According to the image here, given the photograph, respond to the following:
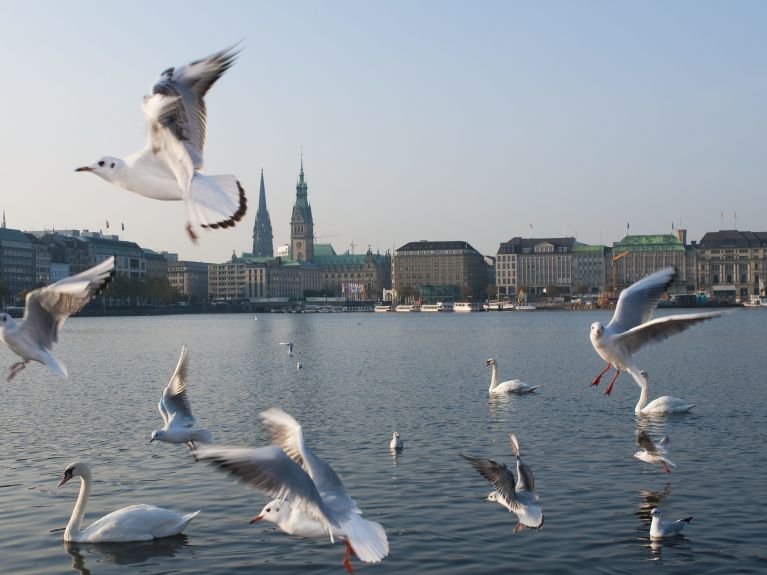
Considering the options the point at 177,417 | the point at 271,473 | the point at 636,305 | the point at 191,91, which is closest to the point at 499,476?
the point at 636,305

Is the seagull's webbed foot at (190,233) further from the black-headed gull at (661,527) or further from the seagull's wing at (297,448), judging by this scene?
the black-headed gull at (661,527)

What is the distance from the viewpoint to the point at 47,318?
493cm

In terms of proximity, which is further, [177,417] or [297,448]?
[177,417]

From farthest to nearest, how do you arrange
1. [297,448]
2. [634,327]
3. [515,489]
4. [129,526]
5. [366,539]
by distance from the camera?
[129,526] < [515,489] < [634,327] < [297,448] < [366,539]

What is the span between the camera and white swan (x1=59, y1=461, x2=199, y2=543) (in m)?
16.8

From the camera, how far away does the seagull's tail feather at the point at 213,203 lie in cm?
358

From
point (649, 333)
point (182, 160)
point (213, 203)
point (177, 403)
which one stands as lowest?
point (177, 403)

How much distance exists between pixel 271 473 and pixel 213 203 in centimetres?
286

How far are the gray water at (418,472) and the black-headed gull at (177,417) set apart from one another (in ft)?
10.3

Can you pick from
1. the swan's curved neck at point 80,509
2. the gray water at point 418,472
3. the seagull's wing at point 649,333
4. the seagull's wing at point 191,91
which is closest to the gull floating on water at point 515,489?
the seagull's wing at point 649,333

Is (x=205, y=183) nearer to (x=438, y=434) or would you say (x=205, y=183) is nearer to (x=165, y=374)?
(x=438, y=434)

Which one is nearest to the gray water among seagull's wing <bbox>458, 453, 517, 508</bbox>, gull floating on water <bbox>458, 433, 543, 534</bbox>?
gull floating on water <bbox>458, 433, 543, 534</bbox>

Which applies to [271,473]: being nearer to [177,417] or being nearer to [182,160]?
[182,160]

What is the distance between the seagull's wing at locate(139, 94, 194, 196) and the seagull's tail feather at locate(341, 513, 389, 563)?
11.3 feet
